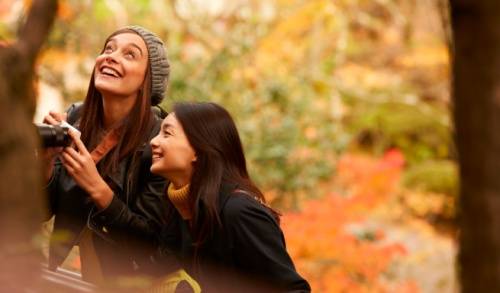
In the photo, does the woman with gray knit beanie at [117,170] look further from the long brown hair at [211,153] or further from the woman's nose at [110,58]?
the long brown hair at [211,153]

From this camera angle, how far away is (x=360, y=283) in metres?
9.84

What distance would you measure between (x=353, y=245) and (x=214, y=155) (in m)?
7.12

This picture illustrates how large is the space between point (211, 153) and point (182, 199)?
0.18 metres

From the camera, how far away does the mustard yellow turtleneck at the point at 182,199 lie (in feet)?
9.53

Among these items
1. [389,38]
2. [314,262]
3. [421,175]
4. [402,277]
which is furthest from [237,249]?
[389,38]

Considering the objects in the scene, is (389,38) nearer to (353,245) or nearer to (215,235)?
(353,245)

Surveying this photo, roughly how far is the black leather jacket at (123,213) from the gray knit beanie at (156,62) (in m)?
0.17

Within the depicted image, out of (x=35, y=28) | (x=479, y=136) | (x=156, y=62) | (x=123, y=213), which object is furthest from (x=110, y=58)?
(x=479, y=136)

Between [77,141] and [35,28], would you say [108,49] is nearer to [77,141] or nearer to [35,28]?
[77,141]

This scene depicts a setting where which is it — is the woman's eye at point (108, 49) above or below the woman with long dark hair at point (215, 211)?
above

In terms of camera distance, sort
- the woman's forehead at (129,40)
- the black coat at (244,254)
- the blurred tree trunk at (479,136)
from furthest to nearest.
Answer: the woman's forehead at (129,40) < the black coat at (244,254) < the blurred tree trunk at (479,136)

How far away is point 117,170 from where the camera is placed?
3156mm

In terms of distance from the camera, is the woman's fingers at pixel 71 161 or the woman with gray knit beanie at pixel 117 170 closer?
Result: the woman's fingers at pixel 71 161

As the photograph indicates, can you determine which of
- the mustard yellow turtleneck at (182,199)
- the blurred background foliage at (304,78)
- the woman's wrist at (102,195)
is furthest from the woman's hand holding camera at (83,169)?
the blurred background foliage at (304,78)
